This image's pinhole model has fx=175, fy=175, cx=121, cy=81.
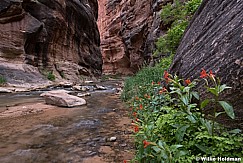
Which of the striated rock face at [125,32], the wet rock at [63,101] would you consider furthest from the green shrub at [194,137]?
the striated rock face at [125,32]

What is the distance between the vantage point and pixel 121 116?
16.3 ft

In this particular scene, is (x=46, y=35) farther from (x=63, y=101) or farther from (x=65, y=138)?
(x=65, y=138)

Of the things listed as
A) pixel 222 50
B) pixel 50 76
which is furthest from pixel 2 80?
pixel 222 50

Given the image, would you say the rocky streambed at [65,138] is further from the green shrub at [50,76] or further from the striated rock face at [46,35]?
the green shrub at [50,76]

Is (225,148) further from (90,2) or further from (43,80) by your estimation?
(90,2)

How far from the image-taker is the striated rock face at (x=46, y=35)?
15.1 m

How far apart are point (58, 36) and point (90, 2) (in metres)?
14.5

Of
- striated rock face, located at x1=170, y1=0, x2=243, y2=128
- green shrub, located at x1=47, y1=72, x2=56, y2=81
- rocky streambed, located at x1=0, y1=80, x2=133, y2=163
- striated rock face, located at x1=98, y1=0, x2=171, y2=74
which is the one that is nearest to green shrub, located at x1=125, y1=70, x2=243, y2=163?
striated rock face, located at x1=170, y1=0, x2=243, y2=128

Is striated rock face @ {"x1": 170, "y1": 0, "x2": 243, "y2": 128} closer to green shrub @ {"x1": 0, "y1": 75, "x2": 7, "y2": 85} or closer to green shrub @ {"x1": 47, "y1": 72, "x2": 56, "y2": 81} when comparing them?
green shrub @ {"x1": 0, "y1": 75, "x2": 7, "y2": 85}

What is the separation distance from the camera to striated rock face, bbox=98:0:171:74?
26938 millimetres

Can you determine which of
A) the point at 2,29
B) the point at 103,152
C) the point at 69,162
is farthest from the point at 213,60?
the point at 2,29

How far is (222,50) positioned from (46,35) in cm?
1889

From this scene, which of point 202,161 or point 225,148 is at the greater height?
point 225,148

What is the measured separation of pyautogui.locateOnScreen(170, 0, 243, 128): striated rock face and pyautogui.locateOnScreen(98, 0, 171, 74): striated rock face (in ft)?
63.5
